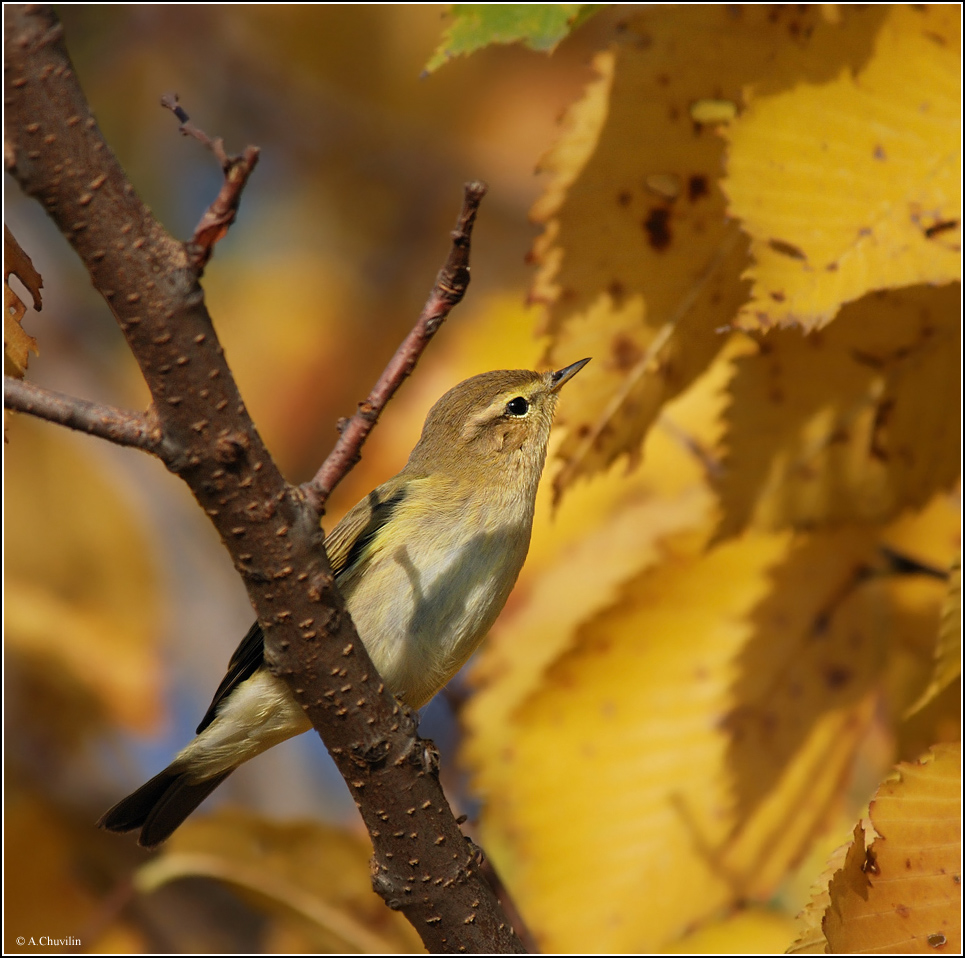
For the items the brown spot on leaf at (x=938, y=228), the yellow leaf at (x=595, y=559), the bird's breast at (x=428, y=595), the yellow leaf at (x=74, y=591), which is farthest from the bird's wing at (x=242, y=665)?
the brown spot on leaf at (x=938, y=228)

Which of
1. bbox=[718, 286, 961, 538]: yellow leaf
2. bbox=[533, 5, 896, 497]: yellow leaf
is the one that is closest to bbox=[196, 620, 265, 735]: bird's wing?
bbox=[533, 5, 896, 497]: yellow leaf

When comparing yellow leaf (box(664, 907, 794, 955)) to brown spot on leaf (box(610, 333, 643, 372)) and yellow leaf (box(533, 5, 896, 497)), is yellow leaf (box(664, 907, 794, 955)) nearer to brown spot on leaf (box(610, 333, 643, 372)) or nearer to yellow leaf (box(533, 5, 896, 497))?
yellow leaf (box(533, 5, 896, 497))

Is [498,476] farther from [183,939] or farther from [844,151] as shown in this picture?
[183,939]

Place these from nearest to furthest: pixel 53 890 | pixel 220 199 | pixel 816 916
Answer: pixel 220 199, pixel 816 916, pixel 53 890

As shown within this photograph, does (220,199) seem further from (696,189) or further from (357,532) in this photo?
(357,532)

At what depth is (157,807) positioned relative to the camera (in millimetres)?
2740

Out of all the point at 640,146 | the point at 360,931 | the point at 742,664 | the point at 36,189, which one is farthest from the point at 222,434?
the point at 360,931

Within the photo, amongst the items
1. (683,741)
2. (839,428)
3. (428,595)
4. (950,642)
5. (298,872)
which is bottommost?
(950,642)

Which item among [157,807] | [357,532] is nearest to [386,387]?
[357,532]

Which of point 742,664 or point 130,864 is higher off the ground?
point 130,864

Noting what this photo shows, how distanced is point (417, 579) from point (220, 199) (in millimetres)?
1465

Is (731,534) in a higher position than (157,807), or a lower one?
lower

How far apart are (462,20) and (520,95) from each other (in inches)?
93.7

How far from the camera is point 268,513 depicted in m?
1.42
